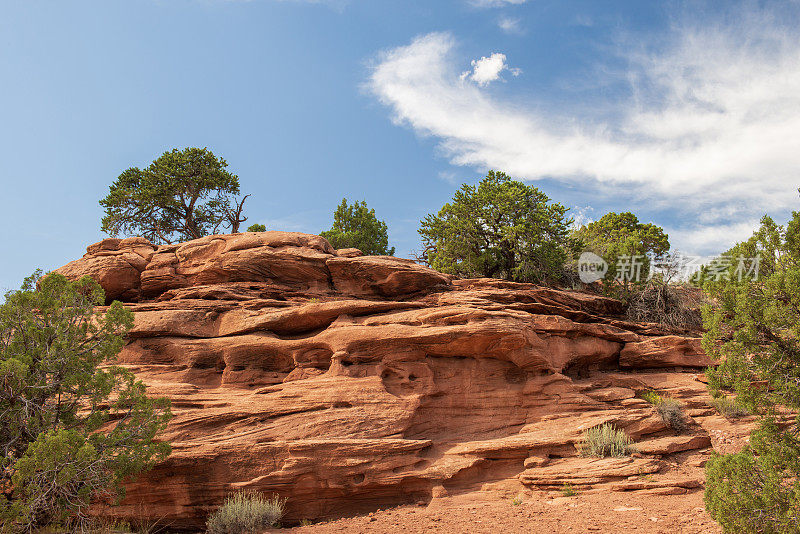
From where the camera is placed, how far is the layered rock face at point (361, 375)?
12258mm

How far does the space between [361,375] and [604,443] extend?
7167mm

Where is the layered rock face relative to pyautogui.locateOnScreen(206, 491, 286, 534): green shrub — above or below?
above

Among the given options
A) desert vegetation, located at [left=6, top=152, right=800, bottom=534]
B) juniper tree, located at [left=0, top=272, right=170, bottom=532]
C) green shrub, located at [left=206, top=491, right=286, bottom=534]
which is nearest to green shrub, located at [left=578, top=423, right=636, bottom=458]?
desert vegetation, located at [left=6, top=152, right=800, bottom=534]

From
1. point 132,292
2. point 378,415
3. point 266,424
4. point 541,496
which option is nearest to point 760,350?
point 541,496

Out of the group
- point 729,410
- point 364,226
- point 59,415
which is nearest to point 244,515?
point 59,415

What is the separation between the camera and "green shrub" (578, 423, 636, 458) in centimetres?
1280

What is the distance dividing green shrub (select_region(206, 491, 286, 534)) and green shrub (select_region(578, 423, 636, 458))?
824 cm

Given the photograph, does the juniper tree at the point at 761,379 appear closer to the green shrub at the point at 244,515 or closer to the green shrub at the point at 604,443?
the green shrub at the point at 604,443

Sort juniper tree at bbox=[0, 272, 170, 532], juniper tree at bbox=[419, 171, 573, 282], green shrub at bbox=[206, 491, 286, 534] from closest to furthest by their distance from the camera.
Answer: juniper tree at bbox=[0, 272, 170, 532] → green shrub at bbox=[206, 491, 286, 534] → juniper tree at bbox=[419, 171, 573, 282]

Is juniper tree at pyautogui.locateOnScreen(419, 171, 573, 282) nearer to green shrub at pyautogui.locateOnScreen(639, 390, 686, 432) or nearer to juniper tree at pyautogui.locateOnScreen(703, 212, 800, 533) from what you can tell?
green shrub at pyautogui.locateOnScreen(639, 390, 686, 432)

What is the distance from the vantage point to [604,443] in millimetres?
12906

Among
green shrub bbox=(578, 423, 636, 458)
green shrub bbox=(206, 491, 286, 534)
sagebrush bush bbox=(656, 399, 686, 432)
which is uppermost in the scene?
sagebrush bush bbox=(656, 399, 686, 432)

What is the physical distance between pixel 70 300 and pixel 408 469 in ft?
31.2

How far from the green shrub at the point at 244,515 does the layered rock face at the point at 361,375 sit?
380 mm
